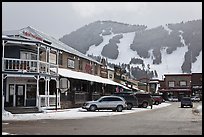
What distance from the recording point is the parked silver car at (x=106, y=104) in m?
37.7

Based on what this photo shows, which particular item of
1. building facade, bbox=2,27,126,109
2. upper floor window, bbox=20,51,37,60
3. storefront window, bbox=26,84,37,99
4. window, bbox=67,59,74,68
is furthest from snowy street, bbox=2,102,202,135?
window, bbox=67,59,74,68

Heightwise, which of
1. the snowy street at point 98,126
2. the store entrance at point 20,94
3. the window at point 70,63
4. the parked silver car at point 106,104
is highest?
the window at point 70,63

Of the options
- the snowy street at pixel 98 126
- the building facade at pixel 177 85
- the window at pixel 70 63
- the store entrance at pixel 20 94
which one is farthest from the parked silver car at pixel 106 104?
the building facade at pixel 177 85

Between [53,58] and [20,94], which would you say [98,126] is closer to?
[20,94]

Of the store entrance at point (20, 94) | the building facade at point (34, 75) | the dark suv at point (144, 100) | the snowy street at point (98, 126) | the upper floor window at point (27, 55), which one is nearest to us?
the snowy street at point (98, 126)

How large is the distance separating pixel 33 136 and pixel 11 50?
72.0 ft

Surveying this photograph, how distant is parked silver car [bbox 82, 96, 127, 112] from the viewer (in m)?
37.7

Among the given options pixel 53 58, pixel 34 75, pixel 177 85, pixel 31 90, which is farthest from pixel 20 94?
pixel 177 85

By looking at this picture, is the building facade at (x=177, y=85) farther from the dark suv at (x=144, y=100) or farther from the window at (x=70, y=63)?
the window at (x=70, y=63)

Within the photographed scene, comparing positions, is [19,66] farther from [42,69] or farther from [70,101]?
[70,101]

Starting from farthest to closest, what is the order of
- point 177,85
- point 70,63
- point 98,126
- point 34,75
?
point 177,85
point 70,63
point 34,75
point 98,126

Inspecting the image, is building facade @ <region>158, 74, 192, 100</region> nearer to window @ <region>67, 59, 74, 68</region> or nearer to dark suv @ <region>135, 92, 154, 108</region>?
dark suv @ <region>135, 92, 154, 108</region>

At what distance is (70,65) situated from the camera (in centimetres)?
4728

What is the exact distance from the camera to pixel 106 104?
38250 millimetres
